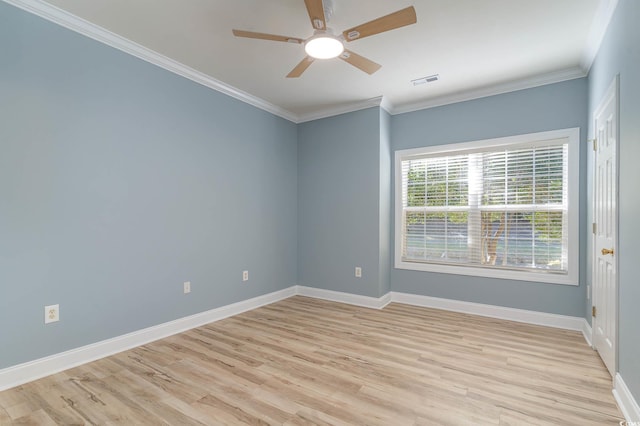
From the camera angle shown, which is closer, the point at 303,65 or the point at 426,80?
the point at 303,65

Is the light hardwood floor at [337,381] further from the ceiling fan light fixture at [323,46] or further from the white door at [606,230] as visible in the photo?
the ceiling fan light fixture at [323,46]

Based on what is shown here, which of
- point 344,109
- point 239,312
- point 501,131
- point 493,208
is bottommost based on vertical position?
point 239,312

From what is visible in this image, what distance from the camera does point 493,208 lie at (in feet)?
12.3

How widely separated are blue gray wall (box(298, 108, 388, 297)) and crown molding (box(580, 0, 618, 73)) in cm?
211

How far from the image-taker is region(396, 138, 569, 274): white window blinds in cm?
344

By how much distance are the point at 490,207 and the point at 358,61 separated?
2449 millimetres

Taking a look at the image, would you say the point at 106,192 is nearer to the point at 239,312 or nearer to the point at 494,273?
the point at 239,312

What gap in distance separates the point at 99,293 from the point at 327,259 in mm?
2746

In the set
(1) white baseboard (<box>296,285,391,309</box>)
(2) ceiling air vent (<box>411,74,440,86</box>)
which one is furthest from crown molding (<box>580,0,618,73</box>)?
(1) white baseboard (<box>296,285,391,309</box>)

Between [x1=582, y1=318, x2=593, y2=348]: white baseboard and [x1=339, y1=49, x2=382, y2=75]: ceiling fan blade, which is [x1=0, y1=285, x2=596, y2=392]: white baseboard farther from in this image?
[x1=339, y1=49, x2=382, y2=75]: ceiling fan blade

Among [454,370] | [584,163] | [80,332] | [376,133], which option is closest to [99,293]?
[80,332]

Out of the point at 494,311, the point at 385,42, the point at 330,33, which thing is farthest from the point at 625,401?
the point at 385,42

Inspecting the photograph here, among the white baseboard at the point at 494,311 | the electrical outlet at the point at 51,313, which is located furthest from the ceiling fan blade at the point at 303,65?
the white baseboard at the point at 494,311

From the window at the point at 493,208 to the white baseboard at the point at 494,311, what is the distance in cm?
38
